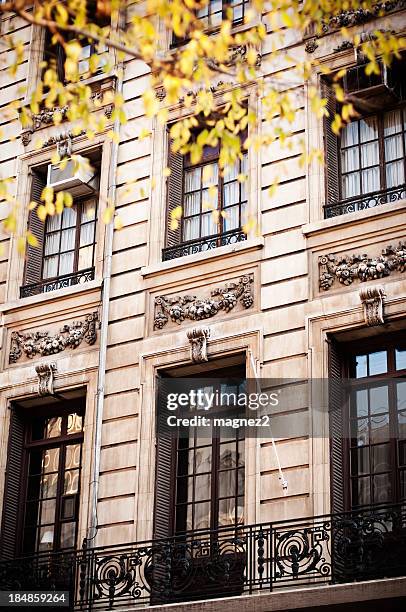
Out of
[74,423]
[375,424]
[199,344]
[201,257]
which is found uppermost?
[201,257]

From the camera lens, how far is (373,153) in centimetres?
1795

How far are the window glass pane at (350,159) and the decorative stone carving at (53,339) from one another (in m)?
4.59

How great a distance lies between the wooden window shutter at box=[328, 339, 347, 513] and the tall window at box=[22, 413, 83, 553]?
14.7ft

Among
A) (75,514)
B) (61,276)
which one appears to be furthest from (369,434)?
(61,276)

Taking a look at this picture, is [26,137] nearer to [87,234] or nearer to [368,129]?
[87,234]

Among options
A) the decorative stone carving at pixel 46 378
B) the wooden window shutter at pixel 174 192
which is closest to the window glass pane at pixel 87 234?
the wooden window shutter at pixel 174 192

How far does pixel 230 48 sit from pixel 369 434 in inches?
280

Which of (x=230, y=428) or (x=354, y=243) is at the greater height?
(x=354, y=243)

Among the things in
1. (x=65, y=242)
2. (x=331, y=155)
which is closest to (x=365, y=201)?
(x=331, y=155)

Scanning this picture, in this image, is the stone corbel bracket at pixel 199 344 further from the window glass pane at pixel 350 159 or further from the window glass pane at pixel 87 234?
the window glass pane at pixel 87 234

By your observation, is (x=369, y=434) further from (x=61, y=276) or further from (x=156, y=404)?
(x=61, y=276)

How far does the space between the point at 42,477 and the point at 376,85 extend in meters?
8.11

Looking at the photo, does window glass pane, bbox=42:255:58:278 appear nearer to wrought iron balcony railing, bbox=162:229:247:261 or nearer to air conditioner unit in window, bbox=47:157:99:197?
air conditioner unit in window, bbox=47:157:99:197

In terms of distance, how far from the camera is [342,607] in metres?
14.0
